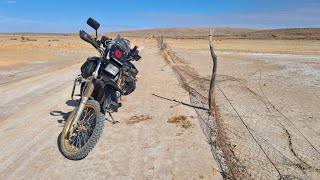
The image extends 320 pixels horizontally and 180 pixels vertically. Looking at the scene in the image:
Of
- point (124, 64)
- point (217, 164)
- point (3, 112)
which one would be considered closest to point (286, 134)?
point (217, 164)

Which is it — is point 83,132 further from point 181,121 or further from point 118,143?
point 181,121

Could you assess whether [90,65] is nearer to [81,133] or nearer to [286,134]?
[81,133]

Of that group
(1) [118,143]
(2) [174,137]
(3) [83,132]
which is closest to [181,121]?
(2) [174,137]

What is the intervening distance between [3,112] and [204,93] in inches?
242

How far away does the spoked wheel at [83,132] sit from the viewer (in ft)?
17.7

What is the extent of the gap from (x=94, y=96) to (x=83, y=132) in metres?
0.66

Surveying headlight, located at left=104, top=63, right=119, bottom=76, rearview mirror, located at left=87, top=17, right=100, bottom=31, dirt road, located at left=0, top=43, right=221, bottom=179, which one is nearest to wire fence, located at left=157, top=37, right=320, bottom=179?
dirt road, located at left=0, top=43, right=221, bottom=179

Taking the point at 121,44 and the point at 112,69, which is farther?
the point at 121,44

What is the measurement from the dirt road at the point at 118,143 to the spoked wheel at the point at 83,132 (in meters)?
0.19

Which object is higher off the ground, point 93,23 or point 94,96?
point 93,23

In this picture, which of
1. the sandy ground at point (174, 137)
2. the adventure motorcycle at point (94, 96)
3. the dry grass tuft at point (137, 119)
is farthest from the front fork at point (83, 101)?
the dry grass tuft at point (137, 119)

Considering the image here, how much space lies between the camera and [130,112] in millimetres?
9086

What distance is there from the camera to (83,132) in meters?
5.68

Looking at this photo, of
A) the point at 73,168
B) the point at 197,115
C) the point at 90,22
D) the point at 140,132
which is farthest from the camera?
the point at 197,115
